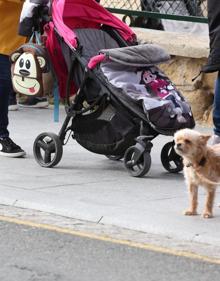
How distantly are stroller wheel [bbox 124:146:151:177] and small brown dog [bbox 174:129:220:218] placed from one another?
A: 4.43 feet

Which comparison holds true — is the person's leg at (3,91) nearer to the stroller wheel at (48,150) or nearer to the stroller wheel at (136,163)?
the stroller wheel at (48,150)

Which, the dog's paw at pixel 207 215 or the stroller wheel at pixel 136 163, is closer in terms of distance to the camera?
the dog's paw at pixel 207 215

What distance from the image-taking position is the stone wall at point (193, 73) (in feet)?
37.6

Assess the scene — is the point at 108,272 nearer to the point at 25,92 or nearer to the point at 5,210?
the point at 5,210

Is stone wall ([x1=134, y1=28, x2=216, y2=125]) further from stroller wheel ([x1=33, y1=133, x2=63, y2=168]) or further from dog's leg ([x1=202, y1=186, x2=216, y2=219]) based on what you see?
dog's leg ([x1=202, y1=186, x2=216, y2=219])

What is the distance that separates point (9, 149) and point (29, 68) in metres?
0.98

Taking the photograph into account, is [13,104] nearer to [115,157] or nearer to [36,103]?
[36,103]

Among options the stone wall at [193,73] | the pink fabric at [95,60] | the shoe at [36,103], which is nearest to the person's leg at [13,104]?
the shoe at [36,103]

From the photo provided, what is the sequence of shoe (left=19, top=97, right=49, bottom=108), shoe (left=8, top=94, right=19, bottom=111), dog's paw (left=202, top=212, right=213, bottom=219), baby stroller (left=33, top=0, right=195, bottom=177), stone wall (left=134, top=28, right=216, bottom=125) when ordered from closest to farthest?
1. dog's paw (left=202, top=212, right=213, bottom=219)
2. baby stroller (left=33, top=0, right=195, bottom=177)
3. stone wall (left=134, top=28, right=216, bottom=125)
4. shoe (left=8, top=94, right=19, bottom=111)
5. shoe (left=19, top=97, right=49, bottom=108)

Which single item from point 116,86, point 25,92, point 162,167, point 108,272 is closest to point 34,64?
point 25,92

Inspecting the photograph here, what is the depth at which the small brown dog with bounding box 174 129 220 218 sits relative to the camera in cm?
675

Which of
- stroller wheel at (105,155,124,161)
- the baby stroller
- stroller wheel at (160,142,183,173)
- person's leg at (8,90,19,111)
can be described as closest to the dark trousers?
the baby stroller

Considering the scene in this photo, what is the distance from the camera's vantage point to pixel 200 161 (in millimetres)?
6789

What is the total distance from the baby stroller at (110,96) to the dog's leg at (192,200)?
1.28 m
